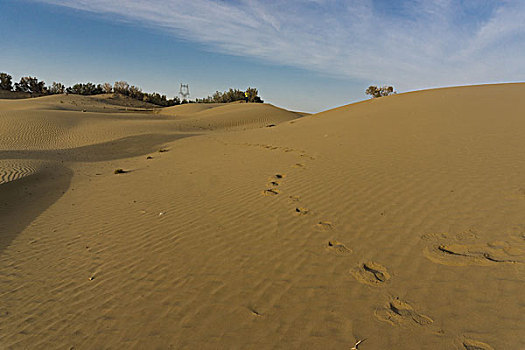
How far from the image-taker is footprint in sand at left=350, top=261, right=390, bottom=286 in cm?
296

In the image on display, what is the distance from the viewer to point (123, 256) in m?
4.07

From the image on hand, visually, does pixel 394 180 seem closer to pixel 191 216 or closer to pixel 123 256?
pixel 191 216

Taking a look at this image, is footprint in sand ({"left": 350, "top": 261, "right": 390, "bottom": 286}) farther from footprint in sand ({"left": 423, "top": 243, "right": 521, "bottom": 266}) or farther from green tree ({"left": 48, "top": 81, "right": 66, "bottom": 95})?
green tree ({"left": 48, "top": 81, "right": 66, "bottom": 95})

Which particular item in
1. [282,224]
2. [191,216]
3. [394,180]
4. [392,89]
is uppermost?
[392,89]

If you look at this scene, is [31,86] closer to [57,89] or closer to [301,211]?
[57,89]

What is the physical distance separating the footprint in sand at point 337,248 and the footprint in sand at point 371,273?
311 mm

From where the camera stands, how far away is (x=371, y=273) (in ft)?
10.2

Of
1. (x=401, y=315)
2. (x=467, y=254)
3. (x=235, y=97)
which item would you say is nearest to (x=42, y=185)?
(x=401, y=315)

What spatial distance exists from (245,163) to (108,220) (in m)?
4.48

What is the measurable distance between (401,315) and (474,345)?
52 centimetres

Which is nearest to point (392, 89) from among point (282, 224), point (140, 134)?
point (140, 134)

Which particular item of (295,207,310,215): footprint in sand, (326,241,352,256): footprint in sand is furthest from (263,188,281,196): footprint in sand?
(326,241,352,256): footprint in sand

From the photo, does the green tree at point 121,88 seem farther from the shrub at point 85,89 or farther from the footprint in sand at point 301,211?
the footprint in sand at point 301,211

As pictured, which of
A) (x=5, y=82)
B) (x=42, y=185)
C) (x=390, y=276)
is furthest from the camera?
(x=5, y=82)
